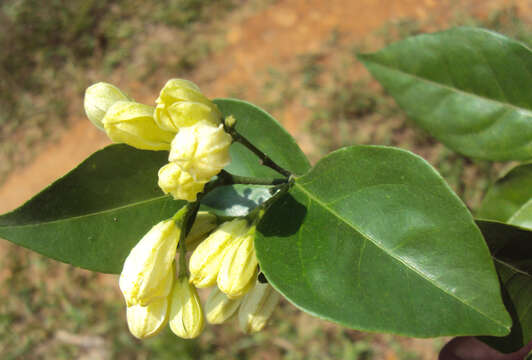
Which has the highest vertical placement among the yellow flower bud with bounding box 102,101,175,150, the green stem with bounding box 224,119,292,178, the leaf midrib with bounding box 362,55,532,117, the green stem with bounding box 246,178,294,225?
the yellow flower bud with bounding box 102,101,175,150

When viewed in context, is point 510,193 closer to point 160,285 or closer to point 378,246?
point 378,246

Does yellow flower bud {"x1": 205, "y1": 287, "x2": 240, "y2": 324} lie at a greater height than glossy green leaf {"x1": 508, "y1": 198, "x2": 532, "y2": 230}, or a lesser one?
greater

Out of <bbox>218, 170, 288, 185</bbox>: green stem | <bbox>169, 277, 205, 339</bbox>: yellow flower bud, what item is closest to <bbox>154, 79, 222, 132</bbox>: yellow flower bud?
<bbox>218, 170, 288, 185</bbox>: green stem

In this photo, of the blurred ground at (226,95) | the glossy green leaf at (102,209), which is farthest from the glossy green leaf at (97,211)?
the blurred ground at (226,95)

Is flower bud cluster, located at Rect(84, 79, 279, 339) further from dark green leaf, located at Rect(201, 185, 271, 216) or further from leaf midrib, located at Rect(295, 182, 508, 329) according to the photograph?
leaf midrib, located at Rect(295, 182, 508, 329)

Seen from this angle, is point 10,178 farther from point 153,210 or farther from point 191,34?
point 153,210

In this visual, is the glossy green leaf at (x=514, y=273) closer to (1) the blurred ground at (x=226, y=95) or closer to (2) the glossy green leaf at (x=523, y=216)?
(2) the glossy green leaf at (x=523, y=216)

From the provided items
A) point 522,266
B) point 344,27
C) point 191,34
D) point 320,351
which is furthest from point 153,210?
point 191,34

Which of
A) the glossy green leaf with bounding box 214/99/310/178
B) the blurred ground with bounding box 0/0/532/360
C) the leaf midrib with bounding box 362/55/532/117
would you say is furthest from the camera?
the blurred ground with bounding box 0/0/532/360
